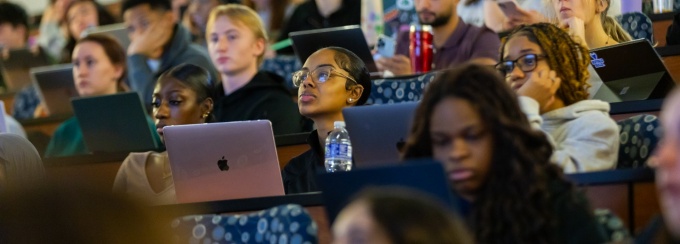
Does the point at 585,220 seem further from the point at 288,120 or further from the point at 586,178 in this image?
the point at 288,120

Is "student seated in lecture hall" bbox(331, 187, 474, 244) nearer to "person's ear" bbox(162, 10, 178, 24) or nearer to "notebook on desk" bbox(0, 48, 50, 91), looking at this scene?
"person's ear" bbox(162, 10, 178, 24)

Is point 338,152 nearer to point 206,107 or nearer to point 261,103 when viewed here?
point 206,107

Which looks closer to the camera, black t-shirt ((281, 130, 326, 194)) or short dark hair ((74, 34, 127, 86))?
black t-shirt ((281, 130, 326, 194))

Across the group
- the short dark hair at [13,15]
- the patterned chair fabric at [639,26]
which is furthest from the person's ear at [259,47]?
the short dark hair at [13,15]

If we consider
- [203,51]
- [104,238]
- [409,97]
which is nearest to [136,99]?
[409,97]

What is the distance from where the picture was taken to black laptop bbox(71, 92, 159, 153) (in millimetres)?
4477

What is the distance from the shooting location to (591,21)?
3.95 metres

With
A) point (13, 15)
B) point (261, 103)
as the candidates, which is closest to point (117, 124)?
point (261, 103)

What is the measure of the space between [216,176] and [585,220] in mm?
1317

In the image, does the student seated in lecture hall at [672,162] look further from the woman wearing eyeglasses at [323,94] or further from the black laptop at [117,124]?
the black laptop at [117,124]

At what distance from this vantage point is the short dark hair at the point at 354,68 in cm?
383

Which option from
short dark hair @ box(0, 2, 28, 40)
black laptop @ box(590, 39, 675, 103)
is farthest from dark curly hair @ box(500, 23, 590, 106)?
short dark hair @ box(0, 2, 28, 40)

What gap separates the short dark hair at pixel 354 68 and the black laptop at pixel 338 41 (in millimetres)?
724

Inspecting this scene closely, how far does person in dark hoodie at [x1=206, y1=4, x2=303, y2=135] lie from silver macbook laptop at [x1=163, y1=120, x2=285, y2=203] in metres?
1.25
